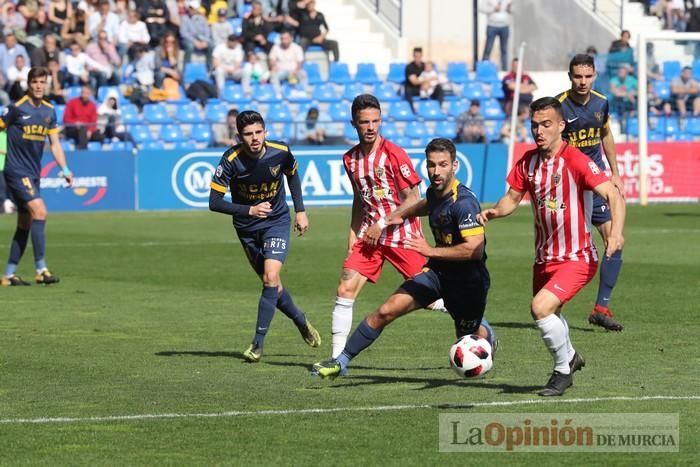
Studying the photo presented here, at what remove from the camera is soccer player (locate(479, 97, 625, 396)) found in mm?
9227

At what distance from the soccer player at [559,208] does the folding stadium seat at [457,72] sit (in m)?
26.3

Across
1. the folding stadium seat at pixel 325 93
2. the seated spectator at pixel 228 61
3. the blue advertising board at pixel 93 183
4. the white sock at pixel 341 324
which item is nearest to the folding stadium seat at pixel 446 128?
the folding stadium seat at pixel 325 93

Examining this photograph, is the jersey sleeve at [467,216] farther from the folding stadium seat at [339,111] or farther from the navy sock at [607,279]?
the folding stadium seat at [339,111]

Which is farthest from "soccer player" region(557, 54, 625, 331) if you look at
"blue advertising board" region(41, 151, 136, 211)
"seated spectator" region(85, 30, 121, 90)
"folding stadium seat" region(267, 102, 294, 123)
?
"seated spectator" region(85, 30, 121, 90)

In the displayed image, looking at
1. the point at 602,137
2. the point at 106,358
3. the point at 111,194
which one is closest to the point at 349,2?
the point at 111,194

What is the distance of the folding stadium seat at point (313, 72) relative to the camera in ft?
113

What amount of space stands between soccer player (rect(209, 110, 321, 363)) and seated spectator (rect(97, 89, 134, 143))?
19.0 m

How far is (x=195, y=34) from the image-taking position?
33594mm

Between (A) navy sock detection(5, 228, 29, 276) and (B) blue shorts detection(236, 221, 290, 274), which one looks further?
(A) navy sock detection(5, 228, 29, 276)

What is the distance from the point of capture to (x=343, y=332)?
10.6 m

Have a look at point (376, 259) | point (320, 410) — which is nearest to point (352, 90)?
point (376, 259)

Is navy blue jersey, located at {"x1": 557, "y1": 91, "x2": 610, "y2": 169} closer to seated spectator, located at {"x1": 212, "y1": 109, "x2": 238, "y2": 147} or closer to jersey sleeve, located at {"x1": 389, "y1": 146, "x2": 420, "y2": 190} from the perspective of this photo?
jersey sleeve, located at {"x1": 389, "y1": 146, "x2": 420, "y2": 190}

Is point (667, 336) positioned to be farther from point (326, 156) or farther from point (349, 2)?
point (349, 2)

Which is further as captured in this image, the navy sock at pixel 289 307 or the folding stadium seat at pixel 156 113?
the folding stadium seat at pixel 156 113
